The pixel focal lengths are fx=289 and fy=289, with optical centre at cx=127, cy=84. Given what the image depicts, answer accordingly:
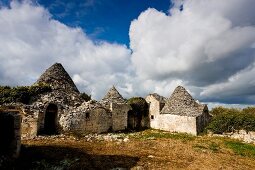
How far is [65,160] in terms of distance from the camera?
39.1 ft

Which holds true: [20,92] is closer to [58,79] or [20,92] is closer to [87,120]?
[58,79]

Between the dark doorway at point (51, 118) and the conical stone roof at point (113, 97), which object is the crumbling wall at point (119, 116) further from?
the dark doorway at point (51, 118)

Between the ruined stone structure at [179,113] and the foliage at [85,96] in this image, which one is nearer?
the ruined stone structure at [179,113]

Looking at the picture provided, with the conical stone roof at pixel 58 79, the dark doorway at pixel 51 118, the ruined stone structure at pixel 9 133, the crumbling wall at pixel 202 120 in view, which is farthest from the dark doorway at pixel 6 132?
the crumbling wall at pixel 202 120

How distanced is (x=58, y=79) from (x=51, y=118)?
158 inches

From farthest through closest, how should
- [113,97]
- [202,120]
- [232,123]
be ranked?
[113,97], [202,120], [232,123]

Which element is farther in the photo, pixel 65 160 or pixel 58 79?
pixel 58 79

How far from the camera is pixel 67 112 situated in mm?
21141

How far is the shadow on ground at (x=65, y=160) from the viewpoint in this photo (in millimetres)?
11008

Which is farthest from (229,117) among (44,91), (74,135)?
(44,91)

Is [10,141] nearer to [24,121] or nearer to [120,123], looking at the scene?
[24,121]

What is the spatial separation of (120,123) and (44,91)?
7487mm

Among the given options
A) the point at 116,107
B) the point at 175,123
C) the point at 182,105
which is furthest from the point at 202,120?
the point at 116,107

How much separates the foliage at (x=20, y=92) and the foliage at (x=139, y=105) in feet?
31.6
